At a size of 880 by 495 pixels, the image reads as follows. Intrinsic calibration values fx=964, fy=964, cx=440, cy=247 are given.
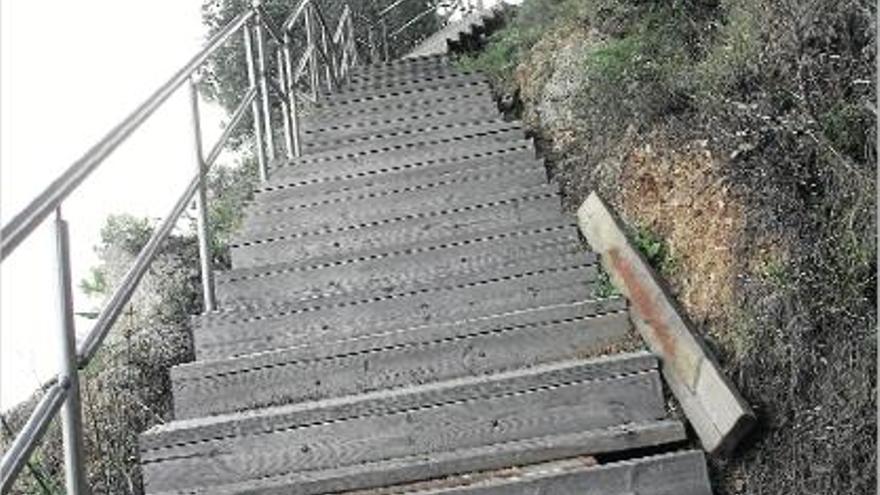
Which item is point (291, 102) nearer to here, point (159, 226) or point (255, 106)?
point (255, 106)

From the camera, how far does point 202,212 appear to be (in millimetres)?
4094

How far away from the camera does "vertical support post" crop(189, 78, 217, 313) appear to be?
161 inches

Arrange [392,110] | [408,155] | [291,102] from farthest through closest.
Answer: [392,110] → [291,102] → [408,155]

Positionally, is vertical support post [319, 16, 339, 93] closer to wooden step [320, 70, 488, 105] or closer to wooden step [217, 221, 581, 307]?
wooden step [320, 70, 488, 105]

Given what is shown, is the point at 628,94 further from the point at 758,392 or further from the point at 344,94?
the point at 344,94

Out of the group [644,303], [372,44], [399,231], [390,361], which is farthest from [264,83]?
[372,44]

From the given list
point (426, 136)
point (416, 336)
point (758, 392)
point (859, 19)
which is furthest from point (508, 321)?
point (426, 136)

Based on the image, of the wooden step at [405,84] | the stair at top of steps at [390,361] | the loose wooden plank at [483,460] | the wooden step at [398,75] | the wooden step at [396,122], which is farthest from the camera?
the wooden step at [398,75]

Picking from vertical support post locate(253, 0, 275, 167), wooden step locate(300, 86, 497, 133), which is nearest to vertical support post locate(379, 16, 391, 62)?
wooden step locate(300, 86, 497, 133)

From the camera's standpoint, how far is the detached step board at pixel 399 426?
3146 millimetres

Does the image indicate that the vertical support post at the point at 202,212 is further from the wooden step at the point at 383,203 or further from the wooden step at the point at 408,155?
the wooden step at the point at 408,155

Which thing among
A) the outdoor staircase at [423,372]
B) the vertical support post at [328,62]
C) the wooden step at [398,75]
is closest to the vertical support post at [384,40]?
the wooden step at [398,75]

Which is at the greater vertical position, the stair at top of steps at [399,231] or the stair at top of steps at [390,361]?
the stair at top of steps at [399,231]

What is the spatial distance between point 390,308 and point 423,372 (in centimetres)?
53
